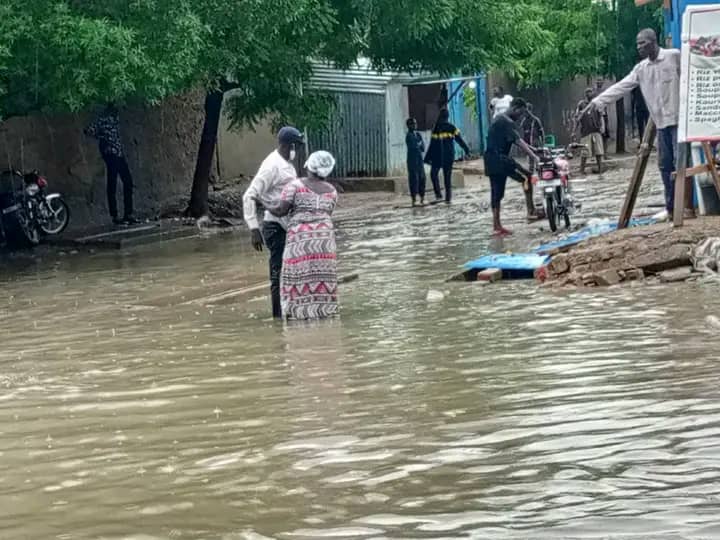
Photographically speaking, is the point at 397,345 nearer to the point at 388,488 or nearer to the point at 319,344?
the point at 319,344

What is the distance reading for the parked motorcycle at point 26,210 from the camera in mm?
20500

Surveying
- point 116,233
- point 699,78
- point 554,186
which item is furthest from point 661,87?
point 116,233

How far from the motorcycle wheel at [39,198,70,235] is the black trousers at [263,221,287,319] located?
993cm

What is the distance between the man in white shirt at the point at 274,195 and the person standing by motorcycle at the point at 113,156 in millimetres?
11384

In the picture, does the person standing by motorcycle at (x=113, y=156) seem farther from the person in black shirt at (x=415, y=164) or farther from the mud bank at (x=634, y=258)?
the mud bank at (x=634, y=258)

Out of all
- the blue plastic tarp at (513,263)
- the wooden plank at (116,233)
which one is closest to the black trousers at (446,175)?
the wooden plank at (116,233)

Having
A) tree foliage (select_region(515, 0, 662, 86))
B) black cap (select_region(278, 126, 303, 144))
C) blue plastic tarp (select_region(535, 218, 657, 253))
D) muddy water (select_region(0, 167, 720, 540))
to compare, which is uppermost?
tree foliage (select_region(515, 0, 662, 86))

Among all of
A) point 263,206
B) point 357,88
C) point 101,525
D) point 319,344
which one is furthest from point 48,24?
point 357,88

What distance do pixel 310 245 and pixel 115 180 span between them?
1210 cm

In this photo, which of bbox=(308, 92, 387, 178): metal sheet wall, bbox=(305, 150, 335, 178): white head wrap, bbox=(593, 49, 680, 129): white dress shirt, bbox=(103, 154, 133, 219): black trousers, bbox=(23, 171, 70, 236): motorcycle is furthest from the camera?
bbox=(308, 92, 387, 178): metal sheet wall

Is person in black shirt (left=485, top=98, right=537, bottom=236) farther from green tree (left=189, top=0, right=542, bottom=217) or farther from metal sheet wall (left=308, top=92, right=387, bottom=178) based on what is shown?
metal sheet wall (left=308, top=92, right=387, bottom=178)

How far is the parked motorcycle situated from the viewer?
20.5 meters

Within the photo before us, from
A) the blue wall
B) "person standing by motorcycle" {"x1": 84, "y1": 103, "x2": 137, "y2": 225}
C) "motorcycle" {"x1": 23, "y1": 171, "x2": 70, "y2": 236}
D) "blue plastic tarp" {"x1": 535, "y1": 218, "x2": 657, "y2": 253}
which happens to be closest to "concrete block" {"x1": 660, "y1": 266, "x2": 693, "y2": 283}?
"blue plastic tarp" {"x1": 535, "y1": 218, "x2": 657, "y2": 253}

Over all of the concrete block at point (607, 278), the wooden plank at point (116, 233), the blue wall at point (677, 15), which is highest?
the blue wall at point (677, 15)
